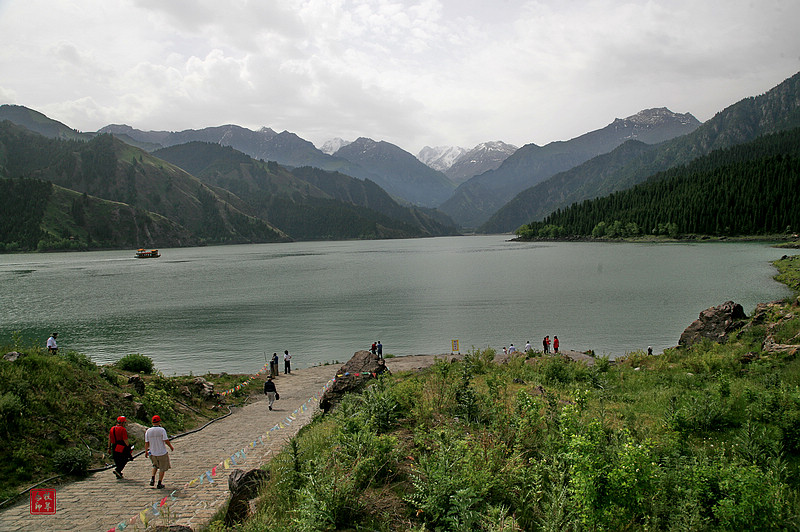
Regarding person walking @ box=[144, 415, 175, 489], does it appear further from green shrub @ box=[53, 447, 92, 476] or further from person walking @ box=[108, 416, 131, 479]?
green shrub @ box=[53, 447, 92, 476]

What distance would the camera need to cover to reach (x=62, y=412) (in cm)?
1582

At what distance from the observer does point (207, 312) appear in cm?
6550

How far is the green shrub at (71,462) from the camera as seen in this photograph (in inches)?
530

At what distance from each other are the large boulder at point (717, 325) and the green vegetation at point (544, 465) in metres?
16.0

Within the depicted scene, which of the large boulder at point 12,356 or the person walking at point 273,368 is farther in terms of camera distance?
the person walking at point 273,368

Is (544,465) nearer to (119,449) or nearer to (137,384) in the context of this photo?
(119,449)

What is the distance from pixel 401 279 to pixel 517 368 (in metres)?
72.4

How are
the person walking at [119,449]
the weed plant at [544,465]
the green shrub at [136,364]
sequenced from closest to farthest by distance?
1. the weed plant at [544,465]
2. the person walking at [119,449]
3. the green shrub at [136,364]

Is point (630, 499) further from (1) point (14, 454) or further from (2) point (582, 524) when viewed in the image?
(1) point (14, 454)

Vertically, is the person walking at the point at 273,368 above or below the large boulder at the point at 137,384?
below

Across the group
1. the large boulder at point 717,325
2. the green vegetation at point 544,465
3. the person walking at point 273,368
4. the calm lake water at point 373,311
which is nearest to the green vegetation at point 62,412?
the green vegetation at point 544,465

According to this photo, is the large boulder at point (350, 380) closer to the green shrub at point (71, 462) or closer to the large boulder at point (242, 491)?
the large boulder at point (242, 491)

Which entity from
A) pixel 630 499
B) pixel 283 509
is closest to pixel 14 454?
pixel 283 509
